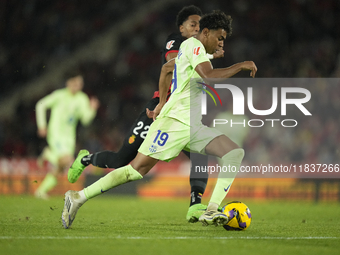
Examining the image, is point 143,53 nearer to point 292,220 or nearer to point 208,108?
point 208,108

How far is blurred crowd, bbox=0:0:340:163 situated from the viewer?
14.5 m

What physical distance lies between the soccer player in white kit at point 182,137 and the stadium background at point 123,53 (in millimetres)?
7643

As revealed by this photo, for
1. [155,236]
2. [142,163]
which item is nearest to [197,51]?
[142,163]

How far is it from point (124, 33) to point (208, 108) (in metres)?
5.55

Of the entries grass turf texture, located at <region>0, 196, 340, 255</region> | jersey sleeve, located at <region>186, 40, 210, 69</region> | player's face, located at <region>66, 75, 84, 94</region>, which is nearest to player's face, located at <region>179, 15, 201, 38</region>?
jersey sleeve, located at <region>186, 40, 210, 69</region>

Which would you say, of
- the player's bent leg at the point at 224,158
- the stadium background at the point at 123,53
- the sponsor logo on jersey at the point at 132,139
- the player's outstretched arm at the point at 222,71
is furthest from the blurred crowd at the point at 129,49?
the player's outstretched arm at the point at 222,71

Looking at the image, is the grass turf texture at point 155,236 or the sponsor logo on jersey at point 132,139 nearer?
the grass turf texture at point 155,236

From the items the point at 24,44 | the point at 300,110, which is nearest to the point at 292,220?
the point at 300,110

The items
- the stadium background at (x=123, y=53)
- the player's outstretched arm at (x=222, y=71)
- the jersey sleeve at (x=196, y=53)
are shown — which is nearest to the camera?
the player's outstretched arm at (x=222, y=71)

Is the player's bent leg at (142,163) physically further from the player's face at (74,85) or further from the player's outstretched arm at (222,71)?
the player's face at (74,85)

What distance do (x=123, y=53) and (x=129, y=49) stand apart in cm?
25

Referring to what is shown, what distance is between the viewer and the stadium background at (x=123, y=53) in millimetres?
14078

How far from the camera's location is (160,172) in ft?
37.8

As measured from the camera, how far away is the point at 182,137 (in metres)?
4.96
